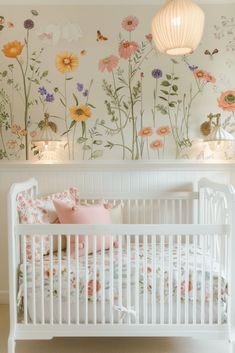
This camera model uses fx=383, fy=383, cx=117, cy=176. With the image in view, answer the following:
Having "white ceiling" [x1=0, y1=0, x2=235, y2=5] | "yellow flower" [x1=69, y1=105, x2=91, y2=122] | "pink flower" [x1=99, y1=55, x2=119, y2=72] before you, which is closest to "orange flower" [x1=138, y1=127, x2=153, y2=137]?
"yellow flower" [x1=69, y1=105, x2=91, y2=122]

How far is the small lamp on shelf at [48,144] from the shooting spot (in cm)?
281

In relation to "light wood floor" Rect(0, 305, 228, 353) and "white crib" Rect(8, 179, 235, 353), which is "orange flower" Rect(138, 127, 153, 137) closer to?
"white crib" Rect(8, 179, 235, 353)

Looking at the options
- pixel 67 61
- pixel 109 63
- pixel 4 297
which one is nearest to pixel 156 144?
pixel 109 63

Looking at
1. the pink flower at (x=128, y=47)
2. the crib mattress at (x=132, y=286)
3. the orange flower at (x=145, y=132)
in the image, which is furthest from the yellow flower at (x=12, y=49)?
the crib mattress at (x=132, y=286)

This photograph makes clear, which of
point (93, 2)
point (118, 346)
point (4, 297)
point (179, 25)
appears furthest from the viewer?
point (4, 297)

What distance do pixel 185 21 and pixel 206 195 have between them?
120cm

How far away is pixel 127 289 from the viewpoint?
1.97 meters

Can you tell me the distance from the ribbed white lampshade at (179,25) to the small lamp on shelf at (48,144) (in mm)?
1225

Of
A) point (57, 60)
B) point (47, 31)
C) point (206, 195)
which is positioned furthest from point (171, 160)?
point (47, 31)

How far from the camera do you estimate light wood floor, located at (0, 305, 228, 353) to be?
222 cm

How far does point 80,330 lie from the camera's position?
2000 mm

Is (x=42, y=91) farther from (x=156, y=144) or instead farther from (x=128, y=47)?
(x=156, y=144)

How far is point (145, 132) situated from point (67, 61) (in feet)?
2.58

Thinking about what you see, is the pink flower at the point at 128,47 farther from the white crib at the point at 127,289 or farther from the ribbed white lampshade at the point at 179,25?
the white crib at the point at 127,289
